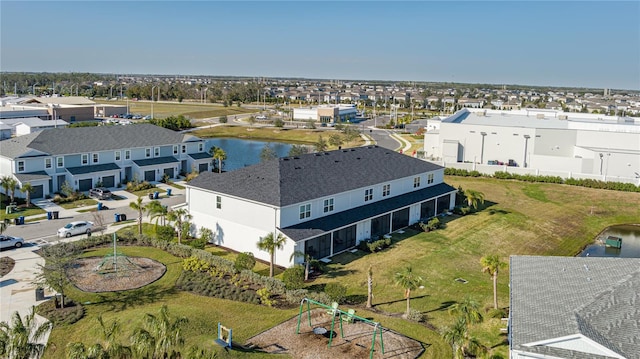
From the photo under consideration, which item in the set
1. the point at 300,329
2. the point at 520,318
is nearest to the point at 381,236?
the point at 300,329

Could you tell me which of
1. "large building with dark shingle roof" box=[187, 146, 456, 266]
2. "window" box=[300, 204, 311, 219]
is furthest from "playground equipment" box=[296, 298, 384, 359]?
"window" box=[300, 204, 311, 219]

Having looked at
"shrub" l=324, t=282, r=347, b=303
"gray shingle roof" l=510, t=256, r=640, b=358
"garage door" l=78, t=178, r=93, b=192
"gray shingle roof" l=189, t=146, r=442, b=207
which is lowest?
"shrub" l=324, t=282, r=347, b=303

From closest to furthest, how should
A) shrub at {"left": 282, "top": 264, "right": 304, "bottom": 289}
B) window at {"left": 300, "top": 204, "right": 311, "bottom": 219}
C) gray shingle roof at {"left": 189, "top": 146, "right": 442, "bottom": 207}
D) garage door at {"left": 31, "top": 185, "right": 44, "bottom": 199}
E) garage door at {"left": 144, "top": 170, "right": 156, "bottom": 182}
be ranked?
1. shrub at {"left": 282, "top": 264, "right": 304, "bottom": 289}
2. window at {"left": 300, "top": 204, "right": 311, "bottom": 219}
3. gray shingle roof at {"left": 189, "top": 146, "right": 442, "bottom": 207}
4. garage door at {"left": 31, "top": 185, "right": 44, "bottom": 199}
5. garage door at {"left": 144, "top": 170, "right": 156, "bottom": 182}

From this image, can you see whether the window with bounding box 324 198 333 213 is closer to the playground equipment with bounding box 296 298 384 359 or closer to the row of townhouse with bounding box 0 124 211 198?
the playground equipment with bounding box 296 298 384 359

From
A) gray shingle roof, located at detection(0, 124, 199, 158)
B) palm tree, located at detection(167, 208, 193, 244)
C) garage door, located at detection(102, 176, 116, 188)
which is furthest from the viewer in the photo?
garage door, located at detection(102, 176, 116, 188)

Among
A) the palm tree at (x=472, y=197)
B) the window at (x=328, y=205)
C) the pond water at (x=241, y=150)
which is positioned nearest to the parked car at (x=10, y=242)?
the window at (x=328, y=205)

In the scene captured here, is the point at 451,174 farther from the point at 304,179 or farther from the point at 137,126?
the point at 137,126
